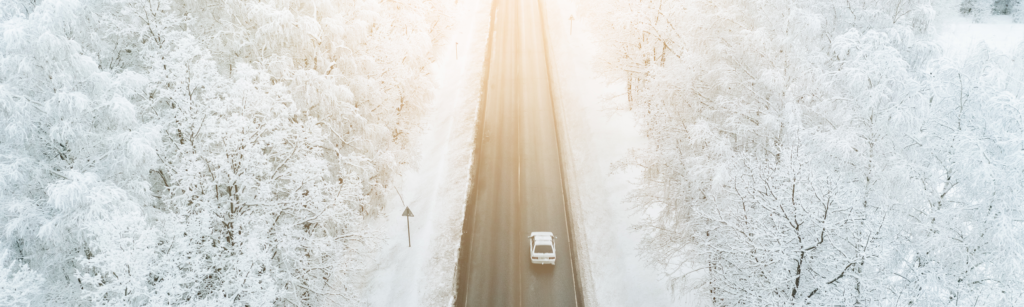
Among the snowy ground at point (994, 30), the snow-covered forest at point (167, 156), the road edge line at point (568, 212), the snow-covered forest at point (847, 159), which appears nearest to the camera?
the snow-covered forest at point (167, 156)

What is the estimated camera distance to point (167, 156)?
45.4 ft

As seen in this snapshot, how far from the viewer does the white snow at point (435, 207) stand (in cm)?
2080

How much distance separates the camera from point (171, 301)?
1093 cm

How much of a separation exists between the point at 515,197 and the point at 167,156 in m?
16.1

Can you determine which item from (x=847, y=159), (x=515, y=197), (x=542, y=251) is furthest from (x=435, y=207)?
(x=847, y=159)

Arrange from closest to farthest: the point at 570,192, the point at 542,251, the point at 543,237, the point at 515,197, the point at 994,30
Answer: the point at 542,251, the point at 543,237, the point at 515,197, the point at 570,192, the point at 994,30

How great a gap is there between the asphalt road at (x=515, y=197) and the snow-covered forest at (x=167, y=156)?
5.79 m

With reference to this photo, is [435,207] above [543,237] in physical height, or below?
below

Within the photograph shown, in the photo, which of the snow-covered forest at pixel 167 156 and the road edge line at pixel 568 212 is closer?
the snow-covered forest at pixel 167 156

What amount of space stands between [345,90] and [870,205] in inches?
655

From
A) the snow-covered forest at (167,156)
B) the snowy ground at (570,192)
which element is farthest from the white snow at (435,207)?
the snow-covered forest at (167,156)

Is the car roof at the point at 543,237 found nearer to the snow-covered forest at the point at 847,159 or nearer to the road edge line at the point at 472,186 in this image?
the road edge line at the point at 472,186

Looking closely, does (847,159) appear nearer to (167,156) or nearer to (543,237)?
(543,237)

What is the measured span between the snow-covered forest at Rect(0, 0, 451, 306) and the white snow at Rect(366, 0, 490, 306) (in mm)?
2714
